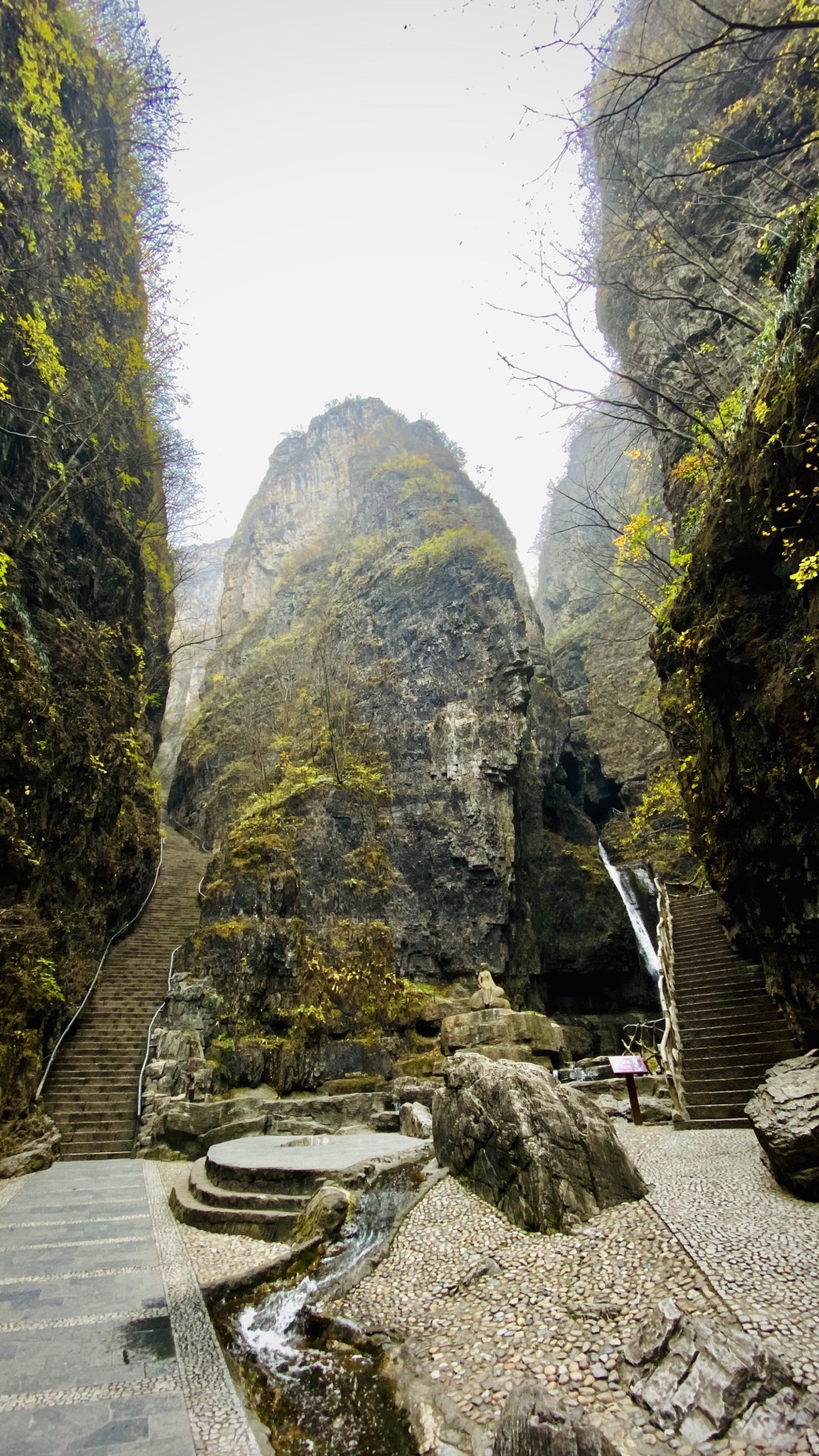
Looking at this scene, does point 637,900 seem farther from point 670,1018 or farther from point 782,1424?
point 782,1424

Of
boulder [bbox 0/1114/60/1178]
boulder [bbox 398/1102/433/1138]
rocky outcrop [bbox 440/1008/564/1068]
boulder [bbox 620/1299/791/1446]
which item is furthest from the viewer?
rocky outcrop [bbox 440/1008/564/1068]

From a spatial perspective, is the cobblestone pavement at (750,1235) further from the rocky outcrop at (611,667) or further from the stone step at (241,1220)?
the rocky outcrop at (611,667)

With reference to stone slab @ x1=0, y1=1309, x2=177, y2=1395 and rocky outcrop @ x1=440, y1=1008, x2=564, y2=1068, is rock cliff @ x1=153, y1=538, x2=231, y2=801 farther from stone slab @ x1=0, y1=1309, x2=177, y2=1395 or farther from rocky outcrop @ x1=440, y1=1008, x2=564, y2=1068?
stone slab @ x1=0, y1=1309, x2=177, y2=1395

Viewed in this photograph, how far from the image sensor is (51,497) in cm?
1202

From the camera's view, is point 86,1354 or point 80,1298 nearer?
point 86,1354

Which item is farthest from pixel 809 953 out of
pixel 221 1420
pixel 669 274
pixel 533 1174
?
pixel 669 274

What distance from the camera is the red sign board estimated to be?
7.80 metres

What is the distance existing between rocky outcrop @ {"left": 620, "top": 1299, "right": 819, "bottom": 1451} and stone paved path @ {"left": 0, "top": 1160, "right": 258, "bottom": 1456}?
1883 millimetres

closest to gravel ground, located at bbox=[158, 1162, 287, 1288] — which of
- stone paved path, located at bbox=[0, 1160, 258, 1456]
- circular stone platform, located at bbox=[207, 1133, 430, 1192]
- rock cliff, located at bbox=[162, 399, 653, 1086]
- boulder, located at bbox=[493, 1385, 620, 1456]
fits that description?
stone paved path, located at bbox=[0, 1160, 258, 1456]

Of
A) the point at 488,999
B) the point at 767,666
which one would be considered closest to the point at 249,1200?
the point at 488,999

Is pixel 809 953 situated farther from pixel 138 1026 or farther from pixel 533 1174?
pixel 138 1026

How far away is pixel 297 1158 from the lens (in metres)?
7.62

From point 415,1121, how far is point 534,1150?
174 inches

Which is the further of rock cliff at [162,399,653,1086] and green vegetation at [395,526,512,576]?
green vegetation at [395,526,512,576]
